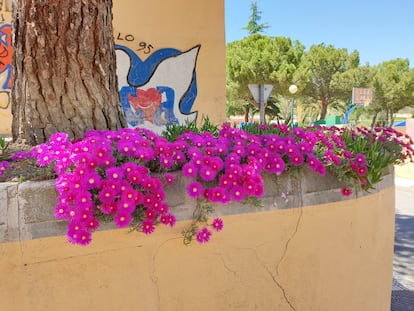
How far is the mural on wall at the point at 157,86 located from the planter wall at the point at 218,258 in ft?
15.5

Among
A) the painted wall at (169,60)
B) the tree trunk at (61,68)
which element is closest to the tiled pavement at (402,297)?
the tree trunk at (61,68)

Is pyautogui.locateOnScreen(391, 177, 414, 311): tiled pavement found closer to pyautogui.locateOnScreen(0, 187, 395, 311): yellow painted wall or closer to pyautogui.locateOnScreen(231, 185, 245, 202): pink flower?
pyautogui.locateOnScreen(0, 187, 395, 311): yellow painted wall

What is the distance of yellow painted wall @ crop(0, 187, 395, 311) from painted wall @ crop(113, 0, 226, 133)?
15.4ft

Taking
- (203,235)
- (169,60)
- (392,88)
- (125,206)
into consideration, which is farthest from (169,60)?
(392,88)

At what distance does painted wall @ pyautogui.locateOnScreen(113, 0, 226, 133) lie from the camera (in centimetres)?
643

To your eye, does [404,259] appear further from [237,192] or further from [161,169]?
[161,169]

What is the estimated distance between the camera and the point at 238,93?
84.4 ft

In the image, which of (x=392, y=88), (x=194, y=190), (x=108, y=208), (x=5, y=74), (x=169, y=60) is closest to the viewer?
(x=108, y=208)

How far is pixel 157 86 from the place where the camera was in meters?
6.68

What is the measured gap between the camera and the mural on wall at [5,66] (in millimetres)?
5953

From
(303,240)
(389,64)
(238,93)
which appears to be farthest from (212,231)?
(389,64)

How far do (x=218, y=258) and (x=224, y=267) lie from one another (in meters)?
0.07

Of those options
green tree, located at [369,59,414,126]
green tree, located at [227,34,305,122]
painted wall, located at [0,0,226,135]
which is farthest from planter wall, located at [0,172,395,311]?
green tree, located at [369,59,414,126]

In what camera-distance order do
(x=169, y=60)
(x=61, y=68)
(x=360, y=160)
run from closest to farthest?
(x=360, y=160), (x=61, y=68), (x=169, y=60)
